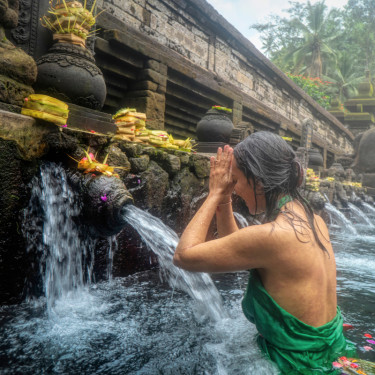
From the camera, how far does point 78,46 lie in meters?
3.17

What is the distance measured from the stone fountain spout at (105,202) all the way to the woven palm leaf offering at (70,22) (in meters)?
1.57

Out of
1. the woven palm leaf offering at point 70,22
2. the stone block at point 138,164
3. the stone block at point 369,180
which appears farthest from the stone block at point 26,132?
the stone block at point 369,180

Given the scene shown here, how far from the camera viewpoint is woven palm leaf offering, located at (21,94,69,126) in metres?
2.39

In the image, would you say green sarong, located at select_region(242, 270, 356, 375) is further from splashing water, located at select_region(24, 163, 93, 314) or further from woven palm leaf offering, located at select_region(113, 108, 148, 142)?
woven palm leaf offering, located at select_region(113, 108, 148, 142)

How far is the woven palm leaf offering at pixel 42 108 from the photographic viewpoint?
2393 mm

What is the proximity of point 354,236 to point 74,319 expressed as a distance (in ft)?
22.3

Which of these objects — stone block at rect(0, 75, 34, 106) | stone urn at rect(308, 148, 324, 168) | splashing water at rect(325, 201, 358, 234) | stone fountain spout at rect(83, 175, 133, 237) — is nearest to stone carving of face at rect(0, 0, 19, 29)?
stone block at rect(0, 75, 34, 106)

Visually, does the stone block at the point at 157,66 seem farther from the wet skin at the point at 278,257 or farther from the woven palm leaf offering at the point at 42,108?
the wet skin at the point at 278,257

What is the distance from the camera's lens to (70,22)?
310 cm

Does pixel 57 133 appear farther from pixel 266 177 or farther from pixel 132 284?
pixel 266 177

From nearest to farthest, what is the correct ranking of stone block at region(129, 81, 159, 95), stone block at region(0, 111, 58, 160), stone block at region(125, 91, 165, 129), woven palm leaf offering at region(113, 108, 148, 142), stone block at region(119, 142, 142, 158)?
1. stone block at region(0, 111, 58, 160)
2. stone block at region(119, 142, 142, 158)
3. woven palm leaf offering at region(113, 108, 148, 142)
4. stone block at region(125, 91, 165, 129)
5. stone block at region(129, 81, 159, 95)

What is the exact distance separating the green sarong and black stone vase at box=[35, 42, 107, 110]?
7.41ft

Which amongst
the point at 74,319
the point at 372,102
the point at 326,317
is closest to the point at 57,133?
the point at 74,319

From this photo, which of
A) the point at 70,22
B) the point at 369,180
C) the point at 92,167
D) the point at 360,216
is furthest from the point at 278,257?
the point at 369,180
